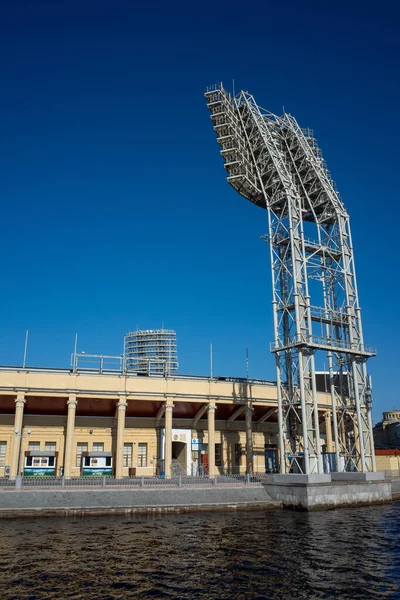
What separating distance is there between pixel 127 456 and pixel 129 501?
19515mm

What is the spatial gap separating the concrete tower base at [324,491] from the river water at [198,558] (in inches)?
225

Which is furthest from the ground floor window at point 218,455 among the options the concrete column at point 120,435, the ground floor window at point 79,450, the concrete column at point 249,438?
the ground floor window at point 79,450

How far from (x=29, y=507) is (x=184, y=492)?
11.7m

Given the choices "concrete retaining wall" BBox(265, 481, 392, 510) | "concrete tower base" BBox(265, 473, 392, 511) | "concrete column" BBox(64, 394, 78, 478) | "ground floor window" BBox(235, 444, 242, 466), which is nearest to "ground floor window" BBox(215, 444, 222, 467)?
"ground floor window" BBox(235, 444, 242, 466)

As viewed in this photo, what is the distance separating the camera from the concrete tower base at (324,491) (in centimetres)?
4078

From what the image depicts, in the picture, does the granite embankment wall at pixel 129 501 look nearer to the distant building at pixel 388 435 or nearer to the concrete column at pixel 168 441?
the concrete column at pixel 168 441

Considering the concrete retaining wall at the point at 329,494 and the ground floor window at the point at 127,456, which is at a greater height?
the ground floor window at the point at 127,456

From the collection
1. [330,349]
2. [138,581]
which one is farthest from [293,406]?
[138,581]

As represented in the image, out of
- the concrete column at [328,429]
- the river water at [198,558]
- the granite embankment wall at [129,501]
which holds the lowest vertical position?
the river water at [198,558]

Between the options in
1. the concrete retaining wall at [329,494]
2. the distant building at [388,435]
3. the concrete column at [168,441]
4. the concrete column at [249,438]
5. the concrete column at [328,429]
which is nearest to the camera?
the concrete retaining wall at [329,494]

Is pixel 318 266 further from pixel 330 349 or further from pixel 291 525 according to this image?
pixel 291 525

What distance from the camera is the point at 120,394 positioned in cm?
5181

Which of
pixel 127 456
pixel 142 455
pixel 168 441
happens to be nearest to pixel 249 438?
pixel 168 441

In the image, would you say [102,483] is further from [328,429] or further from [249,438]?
[328,429]
